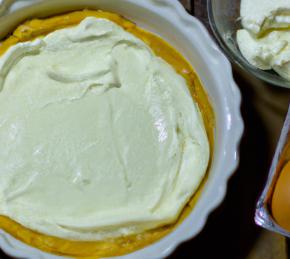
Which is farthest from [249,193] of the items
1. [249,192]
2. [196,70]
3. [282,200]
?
[196,70]

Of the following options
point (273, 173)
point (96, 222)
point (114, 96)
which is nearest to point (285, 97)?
point (273, 173)

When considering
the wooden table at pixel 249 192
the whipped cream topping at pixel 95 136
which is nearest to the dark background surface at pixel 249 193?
the wooden table at pixel 249 192

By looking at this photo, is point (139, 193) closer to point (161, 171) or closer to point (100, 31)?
point (161, 171)

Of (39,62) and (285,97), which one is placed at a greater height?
(39,62)

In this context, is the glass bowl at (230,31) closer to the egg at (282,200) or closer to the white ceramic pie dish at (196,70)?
the white ceramic pie dish at (196,70)

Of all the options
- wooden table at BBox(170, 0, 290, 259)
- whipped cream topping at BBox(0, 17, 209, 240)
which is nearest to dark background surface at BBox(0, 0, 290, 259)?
wooden table at BBox(170, 0, 290, 259)

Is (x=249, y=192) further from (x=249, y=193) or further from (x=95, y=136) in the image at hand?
(x=95, y=136)

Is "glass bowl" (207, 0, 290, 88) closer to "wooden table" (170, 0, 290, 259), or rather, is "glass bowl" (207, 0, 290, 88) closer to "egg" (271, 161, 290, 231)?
"wooden table" (170, 0, 290, 259)
